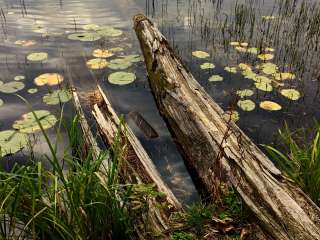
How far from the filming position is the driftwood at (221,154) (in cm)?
218

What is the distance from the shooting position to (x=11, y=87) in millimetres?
4457

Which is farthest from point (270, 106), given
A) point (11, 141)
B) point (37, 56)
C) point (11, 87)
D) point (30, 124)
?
point (37, 56)

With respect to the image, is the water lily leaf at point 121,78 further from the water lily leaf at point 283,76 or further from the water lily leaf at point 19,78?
the water lily leaf at point 283,76

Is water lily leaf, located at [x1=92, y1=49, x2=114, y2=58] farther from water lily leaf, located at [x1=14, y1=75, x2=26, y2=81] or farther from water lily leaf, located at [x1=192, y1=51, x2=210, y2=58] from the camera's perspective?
water lily leaf, located at [x1=192, y1=51, x2=210, y2=58]

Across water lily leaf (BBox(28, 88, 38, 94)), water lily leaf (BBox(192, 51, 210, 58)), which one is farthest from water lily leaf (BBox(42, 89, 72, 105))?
water lily leaf (BBox(192, 51, 210, 58))

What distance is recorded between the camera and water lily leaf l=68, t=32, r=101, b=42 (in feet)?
19.0

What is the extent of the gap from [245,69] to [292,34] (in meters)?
1.45

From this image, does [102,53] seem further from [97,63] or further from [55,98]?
[55,98]

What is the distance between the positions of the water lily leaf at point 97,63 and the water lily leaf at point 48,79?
19.5 inches

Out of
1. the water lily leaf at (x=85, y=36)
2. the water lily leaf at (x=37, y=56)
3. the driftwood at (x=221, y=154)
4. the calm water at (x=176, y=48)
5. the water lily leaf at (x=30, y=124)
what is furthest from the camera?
the water lily leaf at (x=85, y=36)

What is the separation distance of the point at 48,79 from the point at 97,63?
772 millimetres

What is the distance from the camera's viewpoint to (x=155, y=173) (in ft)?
9.03

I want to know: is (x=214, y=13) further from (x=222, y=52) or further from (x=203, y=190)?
(x=203, y=190)

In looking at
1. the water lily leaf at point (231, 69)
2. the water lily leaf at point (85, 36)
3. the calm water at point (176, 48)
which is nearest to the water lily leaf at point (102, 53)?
the calm water at point (176, 48)
